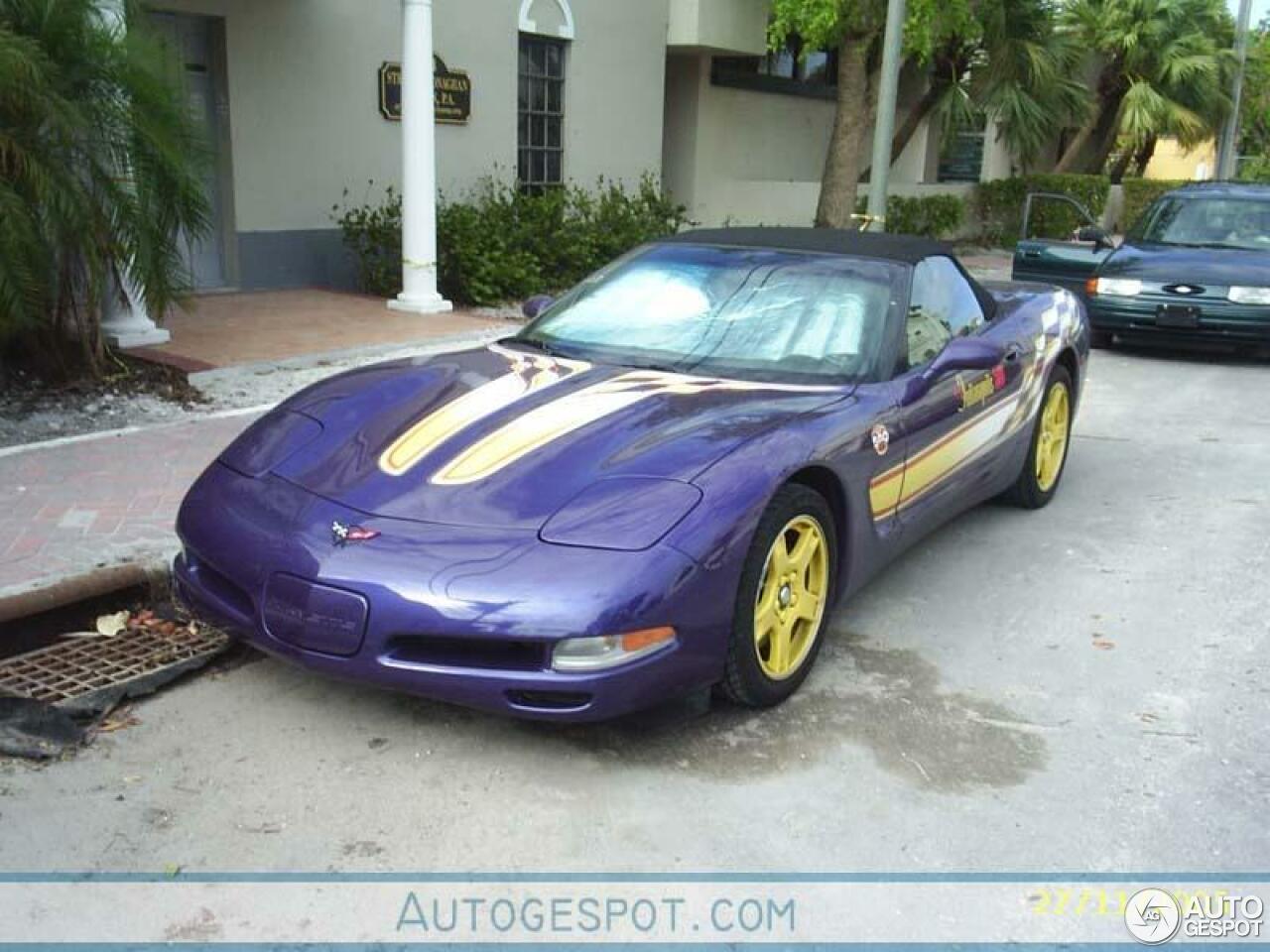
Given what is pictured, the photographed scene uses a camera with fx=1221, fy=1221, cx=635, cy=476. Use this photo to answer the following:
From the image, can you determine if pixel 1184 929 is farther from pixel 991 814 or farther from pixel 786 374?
pixel 786 374

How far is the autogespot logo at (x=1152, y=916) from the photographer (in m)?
2.84

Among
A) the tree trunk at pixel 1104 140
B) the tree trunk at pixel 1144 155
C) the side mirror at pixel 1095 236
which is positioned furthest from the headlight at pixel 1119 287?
the tree trunk at pixel 1144 155

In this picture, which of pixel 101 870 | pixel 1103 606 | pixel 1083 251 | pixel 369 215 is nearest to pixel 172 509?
pixel 101 870

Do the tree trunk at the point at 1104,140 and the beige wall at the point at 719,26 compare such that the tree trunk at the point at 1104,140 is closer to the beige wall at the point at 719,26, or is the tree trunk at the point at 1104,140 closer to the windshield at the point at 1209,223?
the beige wall at the point at 719,26

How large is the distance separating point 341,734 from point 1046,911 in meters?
2.00

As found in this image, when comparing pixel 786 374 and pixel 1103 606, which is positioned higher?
pixel 786 374

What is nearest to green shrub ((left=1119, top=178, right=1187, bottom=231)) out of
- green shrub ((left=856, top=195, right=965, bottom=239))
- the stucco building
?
green shrub ((left=856, top=195, right=965, bottom=239))

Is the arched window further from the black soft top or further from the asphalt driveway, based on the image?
the asphalt driveway

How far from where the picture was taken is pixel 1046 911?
2.90m

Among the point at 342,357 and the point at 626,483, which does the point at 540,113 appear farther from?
the point at 626,483

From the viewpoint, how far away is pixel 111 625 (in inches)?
175

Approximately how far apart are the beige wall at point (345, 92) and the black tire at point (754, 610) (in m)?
8.77

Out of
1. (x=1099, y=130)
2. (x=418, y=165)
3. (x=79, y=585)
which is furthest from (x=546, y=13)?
(x=1099, y=130)

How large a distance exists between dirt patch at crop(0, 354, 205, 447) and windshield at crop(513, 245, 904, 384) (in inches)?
127
